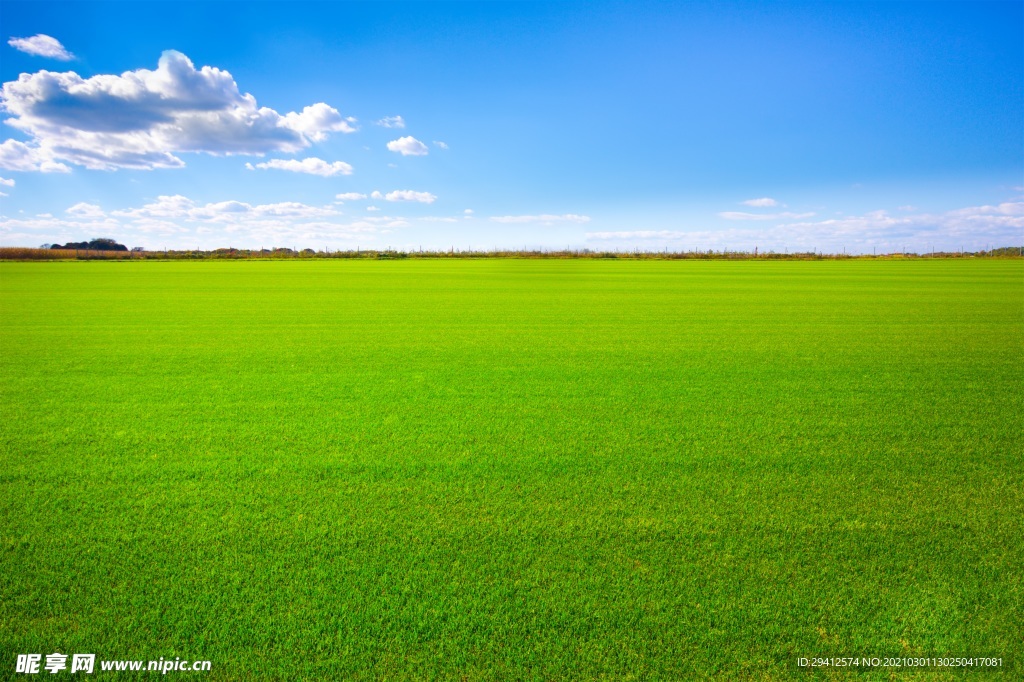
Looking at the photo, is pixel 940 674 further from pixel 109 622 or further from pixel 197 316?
pixel 197 316

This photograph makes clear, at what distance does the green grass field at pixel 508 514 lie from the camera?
2.39m

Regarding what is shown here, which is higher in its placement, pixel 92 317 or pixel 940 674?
pixel 92 317

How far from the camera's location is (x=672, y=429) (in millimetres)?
5008

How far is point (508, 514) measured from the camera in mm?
3379

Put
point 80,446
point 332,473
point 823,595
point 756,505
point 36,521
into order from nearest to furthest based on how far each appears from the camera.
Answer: point 823,595
point 36,521
point 756,505
point 332,473
point 80,446

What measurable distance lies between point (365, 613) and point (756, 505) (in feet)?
8.48

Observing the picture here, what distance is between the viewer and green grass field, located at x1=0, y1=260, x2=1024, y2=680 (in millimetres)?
2391

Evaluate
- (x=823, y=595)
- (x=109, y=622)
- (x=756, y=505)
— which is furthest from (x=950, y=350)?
(x=109, y=622)

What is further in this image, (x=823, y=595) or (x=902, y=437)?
(x=902, y=437)

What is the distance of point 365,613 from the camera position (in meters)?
2.50

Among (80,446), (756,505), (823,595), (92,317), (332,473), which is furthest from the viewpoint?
(92,317)

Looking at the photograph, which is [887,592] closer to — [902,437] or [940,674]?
[940,674]

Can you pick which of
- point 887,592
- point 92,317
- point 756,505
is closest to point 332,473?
point 756,505

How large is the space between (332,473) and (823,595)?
10.7 ft
